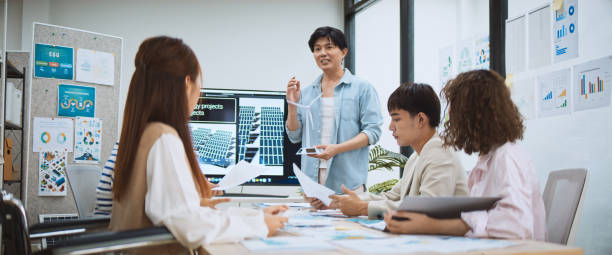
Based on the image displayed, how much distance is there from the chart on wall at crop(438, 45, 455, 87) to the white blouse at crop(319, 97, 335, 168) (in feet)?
3.81

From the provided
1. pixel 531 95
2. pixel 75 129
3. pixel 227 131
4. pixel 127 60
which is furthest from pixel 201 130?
pixel 531 95

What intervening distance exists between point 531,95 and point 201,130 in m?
2.22

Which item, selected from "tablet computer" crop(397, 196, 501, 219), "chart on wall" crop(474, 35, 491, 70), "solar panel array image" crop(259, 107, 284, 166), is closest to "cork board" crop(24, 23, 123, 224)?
"solar panel array image" crop(259, 107, 284, 166)

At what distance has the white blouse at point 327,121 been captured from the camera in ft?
8.51

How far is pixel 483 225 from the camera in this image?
1.20 meters

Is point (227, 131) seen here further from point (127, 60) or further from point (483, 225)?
point (483, 225)

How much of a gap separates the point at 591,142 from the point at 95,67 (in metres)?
3.62

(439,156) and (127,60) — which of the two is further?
(127,60)

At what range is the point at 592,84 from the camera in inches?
90.1

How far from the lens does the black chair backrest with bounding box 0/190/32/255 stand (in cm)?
126

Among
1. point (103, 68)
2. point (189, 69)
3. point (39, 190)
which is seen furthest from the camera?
point (103, 68)

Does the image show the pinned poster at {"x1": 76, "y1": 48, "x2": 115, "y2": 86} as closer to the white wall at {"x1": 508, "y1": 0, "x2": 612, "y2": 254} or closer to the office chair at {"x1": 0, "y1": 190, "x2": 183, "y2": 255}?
the office chair at {"x1": 0, "y1": 190, "x2": 183, "y2": 255}

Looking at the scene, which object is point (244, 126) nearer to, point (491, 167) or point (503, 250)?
point (491, 167)

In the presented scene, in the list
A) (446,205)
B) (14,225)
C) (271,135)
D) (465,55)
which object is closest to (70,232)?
(14,225)
